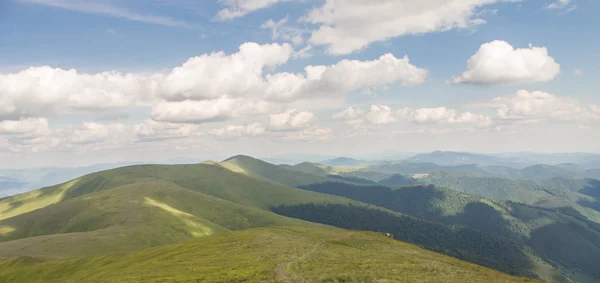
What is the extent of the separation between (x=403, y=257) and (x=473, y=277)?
1840 centimetres

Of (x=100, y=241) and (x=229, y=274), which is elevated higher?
(x=229, y=274)

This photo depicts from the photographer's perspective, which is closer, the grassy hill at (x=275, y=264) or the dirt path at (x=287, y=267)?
the dirt path at (x=287, y=267)

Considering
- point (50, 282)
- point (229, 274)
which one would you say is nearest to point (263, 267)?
point (229, 274)

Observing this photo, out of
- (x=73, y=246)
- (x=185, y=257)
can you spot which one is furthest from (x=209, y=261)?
(x=73, y=246)

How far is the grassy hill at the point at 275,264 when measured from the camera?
5541 centimetres

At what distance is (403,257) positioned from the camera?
7344 centimetres

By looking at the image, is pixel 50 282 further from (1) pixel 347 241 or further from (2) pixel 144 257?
(1) pixel 347 241

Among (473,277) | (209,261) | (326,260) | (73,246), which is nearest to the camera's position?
(473,277)

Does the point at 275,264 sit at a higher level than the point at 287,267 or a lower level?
lower

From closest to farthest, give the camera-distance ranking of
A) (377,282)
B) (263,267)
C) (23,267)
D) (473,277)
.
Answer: (377,282)
(473,277)
(263,267)
(23,267)

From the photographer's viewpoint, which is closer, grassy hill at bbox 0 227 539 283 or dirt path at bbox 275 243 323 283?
dirt path at bbox 275 243 323 283

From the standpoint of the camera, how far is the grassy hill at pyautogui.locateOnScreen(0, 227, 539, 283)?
5541 centimetres

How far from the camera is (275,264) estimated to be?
6400 centimetres

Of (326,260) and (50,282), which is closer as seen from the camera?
(326,260)
